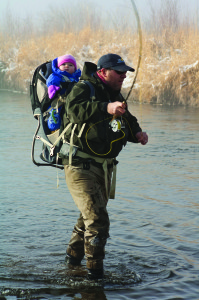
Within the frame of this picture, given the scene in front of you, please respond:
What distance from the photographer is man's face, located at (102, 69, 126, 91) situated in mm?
4508

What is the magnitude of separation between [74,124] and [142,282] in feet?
4.28

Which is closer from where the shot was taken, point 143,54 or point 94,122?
point 94,122

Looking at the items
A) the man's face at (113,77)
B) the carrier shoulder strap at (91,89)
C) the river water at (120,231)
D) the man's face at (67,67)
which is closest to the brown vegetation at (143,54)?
the river water at (120,231)

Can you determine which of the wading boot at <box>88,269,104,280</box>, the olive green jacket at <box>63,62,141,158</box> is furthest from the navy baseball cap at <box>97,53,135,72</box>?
the wading boot at <box>88,269,104,280</box>

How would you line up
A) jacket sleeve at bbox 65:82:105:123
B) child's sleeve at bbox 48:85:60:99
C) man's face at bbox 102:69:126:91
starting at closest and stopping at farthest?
jacket sleeve at bbox 65:82:105:123 → man's face at bbox 102:69:126:91 → child's sleeve at bbox 48:85:60:99

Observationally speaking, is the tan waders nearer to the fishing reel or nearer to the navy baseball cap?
the fishing reel

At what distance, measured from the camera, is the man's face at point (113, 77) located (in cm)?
451

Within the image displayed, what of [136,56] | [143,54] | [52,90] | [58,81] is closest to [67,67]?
[58,81]

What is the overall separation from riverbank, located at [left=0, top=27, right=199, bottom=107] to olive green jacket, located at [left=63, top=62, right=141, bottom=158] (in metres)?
12.1

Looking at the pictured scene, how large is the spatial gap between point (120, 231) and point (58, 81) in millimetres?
1777

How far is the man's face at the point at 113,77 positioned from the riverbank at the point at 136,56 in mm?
12063

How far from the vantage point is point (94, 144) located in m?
4.42

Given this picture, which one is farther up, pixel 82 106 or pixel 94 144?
pixel 82 106

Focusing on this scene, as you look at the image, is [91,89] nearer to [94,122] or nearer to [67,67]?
[94,122]
